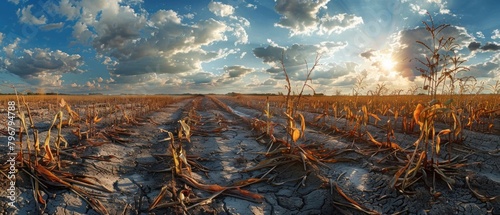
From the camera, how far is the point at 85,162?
410 centimetres

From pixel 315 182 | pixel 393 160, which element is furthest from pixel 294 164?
pixel 393 160

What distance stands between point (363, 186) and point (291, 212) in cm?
100

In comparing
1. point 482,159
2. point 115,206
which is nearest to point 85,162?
point 115,206

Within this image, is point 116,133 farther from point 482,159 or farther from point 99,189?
point 482,159

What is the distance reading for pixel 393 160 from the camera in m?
4.19

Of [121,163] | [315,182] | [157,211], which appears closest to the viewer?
[157,211]

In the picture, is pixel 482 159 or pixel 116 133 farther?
pixel 116 133

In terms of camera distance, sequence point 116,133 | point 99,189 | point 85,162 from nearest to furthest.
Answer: point 99,189 → point 85,162 → point 116,133

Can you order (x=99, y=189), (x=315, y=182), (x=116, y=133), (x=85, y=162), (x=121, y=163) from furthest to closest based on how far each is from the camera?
(x=116, y=133) < (x=121, y=163) < (x=85, y=162) < (x=315, y=182) < (x=99, y=189)

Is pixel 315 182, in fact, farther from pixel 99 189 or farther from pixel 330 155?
pixel 99 189

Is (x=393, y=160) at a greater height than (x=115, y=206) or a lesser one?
greater

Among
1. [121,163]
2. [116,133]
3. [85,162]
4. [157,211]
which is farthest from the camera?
[116,133]

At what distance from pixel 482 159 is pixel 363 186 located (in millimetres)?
2351

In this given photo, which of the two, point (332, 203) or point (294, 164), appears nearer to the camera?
point (332, 203)
